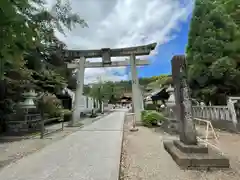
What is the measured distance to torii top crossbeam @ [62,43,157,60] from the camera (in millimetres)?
12484

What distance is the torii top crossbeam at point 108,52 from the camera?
12.5 m

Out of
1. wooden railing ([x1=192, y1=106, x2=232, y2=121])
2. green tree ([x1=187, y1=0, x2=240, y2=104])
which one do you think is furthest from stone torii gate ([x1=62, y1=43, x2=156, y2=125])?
wooden railing ([x1=192, y1=106, x2=232, y2=121])

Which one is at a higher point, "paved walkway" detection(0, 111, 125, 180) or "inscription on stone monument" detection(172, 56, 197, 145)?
"inscription on stone monument" detection(172, 56, 197, 145)

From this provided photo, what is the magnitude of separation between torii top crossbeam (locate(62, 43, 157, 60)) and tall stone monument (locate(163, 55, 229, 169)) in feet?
24.2

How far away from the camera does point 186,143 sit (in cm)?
469

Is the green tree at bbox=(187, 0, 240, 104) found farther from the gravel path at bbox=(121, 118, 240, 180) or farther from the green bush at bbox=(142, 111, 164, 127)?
the gravel path at bbox=(121, 118, 240, 180)

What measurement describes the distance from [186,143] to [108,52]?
29.9ft

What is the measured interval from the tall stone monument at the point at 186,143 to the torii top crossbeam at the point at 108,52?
7367 millimetres

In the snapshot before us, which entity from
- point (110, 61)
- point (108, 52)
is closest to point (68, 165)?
point (110, 61)

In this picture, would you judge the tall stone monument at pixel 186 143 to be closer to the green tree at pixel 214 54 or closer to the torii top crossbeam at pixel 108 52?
the green tree at pixel 214 54

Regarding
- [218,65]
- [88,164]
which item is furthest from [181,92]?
[218,65]

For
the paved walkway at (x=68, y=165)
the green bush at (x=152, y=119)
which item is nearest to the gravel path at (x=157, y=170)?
the paved walkway at (x=68, y=165)

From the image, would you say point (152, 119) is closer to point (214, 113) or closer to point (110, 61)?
point (214, 113)

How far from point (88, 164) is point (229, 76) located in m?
8.56
